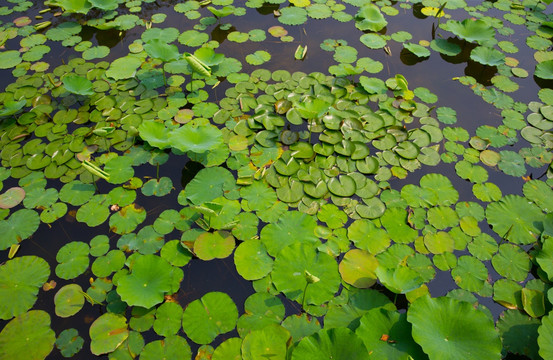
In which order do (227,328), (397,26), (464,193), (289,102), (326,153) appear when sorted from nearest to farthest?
(227,328)
(464,193)
(326,153)
(289,102)
(397,26)

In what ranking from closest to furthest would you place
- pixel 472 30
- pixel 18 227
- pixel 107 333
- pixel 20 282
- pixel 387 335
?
pixel 387 335 → pixel 107 333 → pixel 20 282 → pixel 18 227 → pixel 472 30

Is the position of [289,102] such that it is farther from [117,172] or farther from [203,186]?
[117,172]

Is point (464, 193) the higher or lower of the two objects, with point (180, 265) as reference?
higher

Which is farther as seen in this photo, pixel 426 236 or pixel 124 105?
pixel 124 105

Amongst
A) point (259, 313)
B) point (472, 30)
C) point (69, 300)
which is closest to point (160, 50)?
point (69, 300)

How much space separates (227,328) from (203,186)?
5.50 ft

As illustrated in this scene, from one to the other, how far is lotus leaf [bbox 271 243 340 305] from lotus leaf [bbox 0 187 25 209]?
10.0ft

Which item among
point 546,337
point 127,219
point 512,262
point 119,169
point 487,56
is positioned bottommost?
point 127,219

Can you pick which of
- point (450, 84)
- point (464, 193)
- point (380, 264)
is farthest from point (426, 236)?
point (450, 84)

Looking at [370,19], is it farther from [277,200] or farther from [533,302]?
[533,302]

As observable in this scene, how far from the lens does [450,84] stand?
5.57 meters

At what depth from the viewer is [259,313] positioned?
3.22m

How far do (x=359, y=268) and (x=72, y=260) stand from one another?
286 centimetres

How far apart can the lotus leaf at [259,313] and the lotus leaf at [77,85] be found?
3757 millimetres
